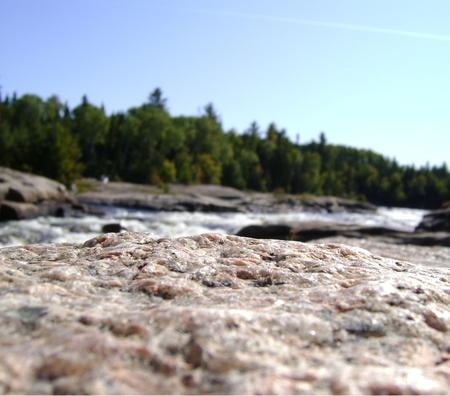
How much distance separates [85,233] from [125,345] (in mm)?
16485

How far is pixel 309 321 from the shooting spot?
6.33 ft

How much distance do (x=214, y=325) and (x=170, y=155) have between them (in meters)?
75.7

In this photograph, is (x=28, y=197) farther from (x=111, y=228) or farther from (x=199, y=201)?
(x=199, y=201)

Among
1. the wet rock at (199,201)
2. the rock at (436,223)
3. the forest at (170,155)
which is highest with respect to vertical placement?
the forest at (170,155)

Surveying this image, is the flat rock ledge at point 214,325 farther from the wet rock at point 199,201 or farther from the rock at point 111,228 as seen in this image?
the wet rock at point 199,201

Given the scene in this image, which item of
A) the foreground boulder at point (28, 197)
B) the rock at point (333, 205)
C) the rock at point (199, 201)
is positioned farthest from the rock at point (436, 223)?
the rock at point (333, 205)

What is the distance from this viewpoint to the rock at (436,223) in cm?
1708

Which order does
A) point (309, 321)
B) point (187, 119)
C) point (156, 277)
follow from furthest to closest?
1. point (187, 119)
2. point (156, 277)
3. point (309, 321)

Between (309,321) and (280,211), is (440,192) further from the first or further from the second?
(309,321)

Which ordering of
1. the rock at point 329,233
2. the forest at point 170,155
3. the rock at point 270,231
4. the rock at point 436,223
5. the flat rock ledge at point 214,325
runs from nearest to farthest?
1. the flat rock ledge at point 214,325
2. the rock at point 329,233
3. the rock at point 270,231
4. the rock at point 436,223
5. the forest at point 170,155

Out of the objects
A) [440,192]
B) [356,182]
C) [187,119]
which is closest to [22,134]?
[187,119]

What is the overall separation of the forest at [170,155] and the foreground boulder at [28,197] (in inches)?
461

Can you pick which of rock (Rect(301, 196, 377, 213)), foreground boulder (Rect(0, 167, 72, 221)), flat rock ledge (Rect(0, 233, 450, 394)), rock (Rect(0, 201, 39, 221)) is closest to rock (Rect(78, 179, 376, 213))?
rock (Rect(301, 196, 377, 213))

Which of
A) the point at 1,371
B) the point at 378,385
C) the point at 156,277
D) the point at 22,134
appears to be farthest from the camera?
the point at 22,134
